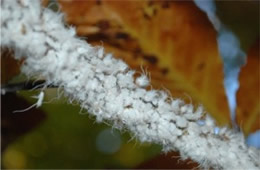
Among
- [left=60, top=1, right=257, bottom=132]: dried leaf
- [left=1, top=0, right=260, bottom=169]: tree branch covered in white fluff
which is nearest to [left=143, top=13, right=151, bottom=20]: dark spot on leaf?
[left=60, top=1, right=257, bottom=132]: dried leaf

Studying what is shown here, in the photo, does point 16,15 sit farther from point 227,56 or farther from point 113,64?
point 227,56

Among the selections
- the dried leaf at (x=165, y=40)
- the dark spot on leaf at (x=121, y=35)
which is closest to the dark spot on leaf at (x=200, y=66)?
the dried leaf at (x=165, y=40)

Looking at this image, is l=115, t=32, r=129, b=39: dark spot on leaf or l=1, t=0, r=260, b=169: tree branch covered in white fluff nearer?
l=1, t=0, r=260, b=169: tree branch covered in white fluff

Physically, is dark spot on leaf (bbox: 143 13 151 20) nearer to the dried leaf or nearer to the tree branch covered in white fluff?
the dried leaf

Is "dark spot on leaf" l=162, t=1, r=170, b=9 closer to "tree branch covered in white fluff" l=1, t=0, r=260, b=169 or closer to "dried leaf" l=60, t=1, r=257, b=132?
"dried leaf" l=60, t=1, r=257, b=132

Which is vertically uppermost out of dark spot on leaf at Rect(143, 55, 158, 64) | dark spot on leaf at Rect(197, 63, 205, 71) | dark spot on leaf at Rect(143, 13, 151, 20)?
dark spot on leaf at Rect(143, 13, 151, 20)

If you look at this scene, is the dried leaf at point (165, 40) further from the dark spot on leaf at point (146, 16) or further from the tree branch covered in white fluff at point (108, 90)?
the tree branch covered in white fluff at point (108, 90)

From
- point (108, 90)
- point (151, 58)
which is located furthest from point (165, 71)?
point (108, 90)

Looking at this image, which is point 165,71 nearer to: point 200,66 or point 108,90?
point 200,66

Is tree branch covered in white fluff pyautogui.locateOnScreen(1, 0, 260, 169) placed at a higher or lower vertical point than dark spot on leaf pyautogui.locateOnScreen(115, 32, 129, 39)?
lower
